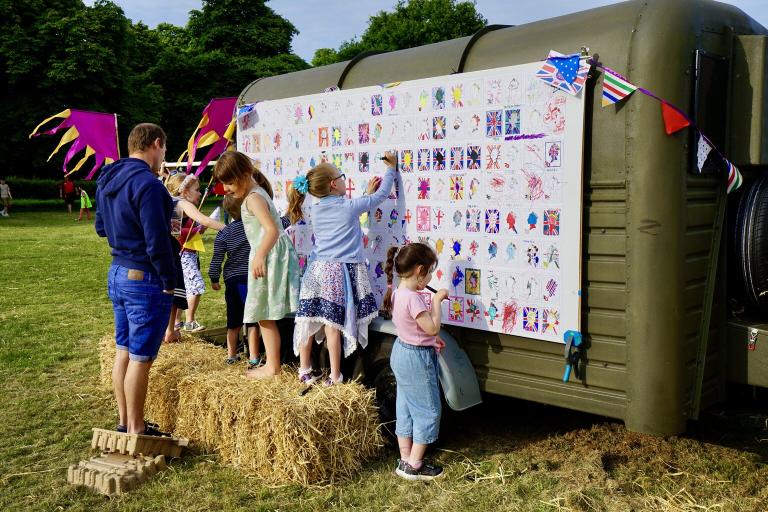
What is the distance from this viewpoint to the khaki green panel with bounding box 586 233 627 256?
384cm

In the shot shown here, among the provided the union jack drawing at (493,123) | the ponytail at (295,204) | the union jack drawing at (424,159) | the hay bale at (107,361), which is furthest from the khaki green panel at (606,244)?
the hay bale at (107,361)

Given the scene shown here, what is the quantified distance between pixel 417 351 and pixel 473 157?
1244 mm

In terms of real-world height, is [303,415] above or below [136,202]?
below

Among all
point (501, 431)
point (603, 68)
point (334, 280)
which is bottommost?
point (501, 431)

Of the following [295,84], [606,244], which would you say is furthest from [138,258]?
[606,244]

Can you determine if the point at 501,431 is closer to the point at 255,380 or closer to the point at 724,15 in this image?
the point at 255,380

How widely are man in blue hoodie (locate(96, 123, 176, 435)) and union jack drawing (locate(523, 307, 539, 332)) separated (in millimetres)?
2159

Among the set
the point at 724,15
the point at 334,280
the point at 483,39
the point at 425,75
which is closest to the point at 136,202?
the point at 334,280

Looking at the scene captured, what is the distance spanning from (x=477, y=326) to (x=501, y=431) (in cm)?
112

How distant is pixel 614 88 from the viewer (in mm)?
3742

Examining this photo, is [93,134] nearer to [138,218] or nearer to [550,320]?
[138,218]

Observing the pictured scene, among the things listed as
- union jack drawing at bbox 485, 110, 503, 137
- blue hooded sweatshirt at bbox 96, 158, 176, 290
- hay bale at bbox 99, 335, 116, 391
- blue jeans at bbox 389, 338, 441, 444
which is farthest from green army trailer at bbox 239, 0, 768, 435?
hay bale at bbox 99, 335, 116, 391

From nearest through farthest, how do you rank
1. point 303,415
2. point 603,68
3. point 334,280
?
point 603,68 < point 303,415 < point 334,280

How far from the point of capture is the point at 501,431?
518 cm
